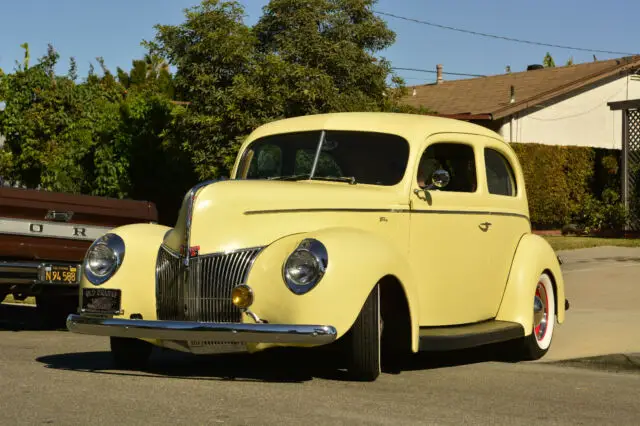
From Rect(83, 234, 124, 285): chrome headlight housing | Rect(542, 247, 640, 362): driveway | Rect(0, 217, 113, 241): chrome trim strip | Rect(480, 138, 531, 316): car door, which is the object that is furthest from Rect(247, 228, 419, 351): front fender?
Rect(0, 217, 113, 241): chrome trim strip

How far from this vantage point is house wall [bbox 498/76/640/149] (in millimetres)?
34156

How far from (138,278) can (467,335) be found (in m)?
2.43

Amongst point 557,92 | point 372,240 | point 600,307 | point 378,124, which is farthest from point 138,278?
point 557,92

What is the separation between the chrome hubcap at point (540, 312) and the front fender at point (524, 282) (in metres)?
0.27

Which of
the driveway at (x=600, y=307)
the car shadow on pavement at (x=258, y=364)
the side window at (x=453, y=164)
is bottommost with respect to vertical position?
the car shadow on pavement at (x=258, y=364)

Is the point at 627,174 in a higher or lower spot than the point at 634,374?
higher

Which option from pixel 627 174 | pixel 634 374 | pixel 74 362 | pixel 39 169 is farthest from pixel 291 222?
pixel 627 174

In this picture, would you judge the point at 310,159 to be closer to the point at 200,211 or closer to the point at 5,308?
the point at 200,211

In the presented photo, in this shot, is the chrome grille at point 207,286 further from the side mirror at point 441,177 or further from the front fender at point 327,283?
the side mirror at point 441,177

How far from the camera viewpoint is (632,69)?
37.4 meters

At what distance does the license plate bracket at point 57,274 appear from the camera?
11.1 metres

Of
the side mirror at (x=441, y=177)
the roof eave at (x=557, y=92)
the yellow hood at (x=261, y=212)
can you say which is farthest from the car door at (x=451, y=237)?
the roof eave at (x=557, y=92)

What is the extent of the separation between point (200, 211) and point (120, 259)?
2.77ft

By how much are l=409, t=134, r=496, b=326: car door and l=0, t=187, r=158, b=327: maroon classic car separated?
4.19 metres
